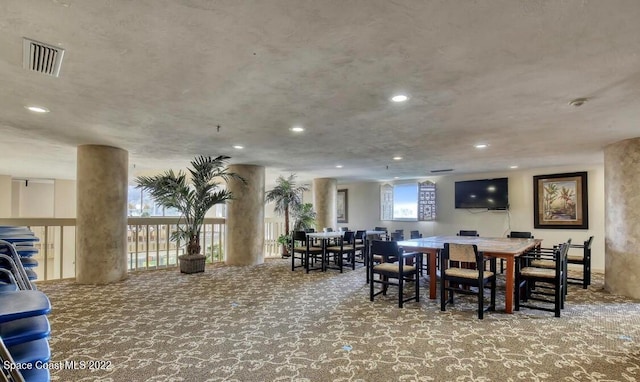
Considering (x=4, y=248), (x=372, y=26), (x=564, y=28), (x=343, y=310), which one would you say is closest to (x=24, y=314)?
(x=4, y=248)

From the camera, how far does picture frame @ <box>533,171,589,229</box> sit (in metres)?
7.59

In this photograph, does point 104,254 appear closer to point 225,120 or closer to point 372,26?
point 225,120

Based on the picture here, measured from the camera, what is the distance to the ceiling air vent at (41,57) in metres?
2.19

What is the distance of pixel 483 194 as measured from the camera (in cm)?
915

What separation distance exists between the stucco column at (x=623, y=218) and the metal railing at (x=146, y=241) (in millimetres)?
7557

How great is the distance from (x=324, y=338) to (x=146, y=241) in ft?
16.8

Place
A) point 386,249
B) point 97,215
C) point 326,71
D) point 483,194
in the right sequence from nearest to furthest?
point 326,71, point 386,249, point 97,215, point 483,194

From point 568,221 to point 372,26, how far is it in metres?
8.30

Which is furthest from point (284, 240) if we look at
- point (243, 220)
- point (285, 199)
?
point (243, 220)

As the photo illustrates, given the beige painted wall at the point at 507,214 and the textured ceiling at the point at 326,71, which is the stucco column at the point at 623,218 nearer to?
the textured ceiling at the point at 326,71

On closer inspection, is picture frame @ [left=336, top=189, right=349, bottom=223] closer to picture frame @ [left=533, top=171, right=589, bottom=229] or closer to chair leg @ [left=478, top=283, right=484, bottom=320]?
picture frame @ [left=533, top=171, right=589, bottom=229]

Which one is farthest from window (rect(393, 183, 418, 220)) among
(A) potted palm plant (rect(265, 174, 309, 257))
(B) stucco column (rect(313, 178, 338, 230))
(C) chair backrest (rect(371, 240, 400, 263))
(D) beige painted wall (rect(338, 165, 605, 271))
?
(C) chair backrest (rect(371, 240, 400, 263))

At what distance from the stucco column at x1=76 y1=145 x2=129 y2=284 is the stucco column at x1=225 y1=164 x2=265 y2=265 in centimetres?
247

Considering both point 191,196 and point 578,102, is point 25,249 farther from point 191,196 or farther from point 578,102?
point 578,102
